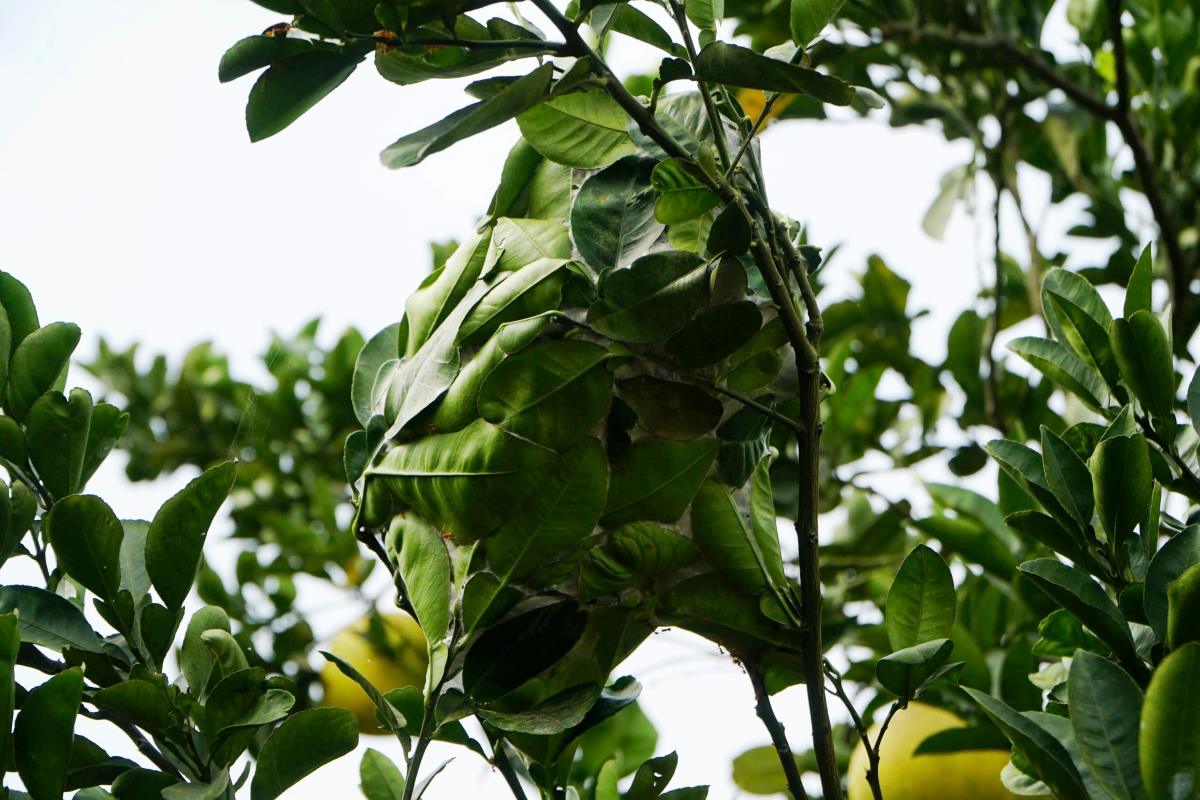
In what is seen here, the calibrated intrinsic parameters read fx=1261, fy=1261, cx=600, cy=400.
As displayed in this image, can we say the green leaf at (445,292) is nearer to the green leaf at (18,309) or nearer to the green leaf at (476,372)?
the green leaf at (476,372)

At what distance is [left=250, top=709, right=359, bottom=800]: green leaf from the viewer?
608mm

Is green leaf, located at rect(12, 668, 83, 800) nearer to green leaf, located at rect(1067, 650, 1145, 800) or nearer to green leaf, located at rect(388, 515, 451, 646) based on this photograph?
green leaf, located at rect(388, 515, 451, 646)

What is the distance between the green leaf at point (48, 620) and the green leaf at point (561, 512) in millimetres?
225

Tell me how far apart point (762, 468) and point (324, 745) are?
10.7 inches

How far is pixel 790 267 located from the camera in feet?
2.15

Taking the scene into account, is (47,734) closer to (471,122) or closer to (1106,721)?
(471,122)

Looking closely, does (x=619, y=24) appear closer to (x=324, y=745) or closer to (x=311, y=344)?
(x=324, y=745)

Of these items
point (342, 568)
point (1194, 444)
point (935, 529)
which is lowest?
point (342, 568)

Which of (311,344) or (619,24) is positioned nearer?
(619,24)

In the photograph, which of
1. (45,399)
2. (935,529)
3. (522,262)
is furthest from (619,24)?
(935,529)

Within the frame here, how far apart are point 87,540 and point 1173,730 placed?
498 millimetres

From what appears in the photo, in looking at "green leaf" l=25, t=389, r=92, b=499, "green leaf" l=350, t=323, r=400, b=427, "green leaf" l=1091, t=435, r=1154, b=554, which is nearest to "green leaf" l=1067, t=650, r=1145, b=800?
"green leaf" l=1091, t=435, r=1154, b=554

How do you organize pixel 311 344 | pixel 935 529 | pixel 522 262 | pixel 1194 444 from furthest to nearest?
pixel 311 344 → pixel 935 529 → pixel 1194 444 → pixel 522 262

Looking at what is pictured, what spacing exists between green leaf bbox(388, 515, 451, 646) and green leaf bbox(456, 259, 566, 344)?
3.8 inches
